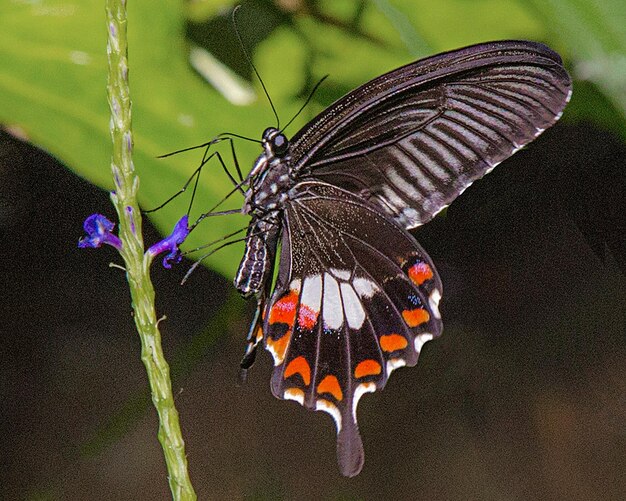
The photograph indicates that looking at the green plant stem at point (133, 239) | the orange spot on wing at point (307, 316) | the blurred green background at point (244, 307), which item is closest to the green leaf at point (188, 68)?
the blurred green background at point (244, 307)

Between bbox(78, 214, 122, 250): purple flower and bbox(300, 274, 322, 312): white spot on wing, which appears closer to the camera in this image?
bbox(78, 214, 122, 250): purple flower

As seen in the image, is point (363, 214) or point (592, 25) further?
point (363, 214)

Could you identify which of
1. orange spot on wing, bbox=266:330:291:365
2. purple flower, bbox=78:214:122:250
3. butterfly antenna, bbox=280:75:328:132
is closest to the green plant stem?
purple flower, bbox=78:214:122:250

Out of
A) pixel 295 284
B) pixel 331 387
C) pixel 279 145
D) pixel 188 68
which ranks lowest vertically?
pixel 331 387

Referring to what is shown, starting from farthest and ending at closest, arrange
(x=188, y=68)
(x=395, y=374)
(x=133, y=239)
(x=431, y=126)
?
(x=395, y=374)
(x=188, y=68)
(x=431, y=126)
(x=133, y=239)

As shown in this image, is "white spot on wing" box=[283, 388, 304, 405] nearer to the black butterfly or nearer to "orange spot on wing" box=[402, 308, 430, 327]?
the black butterfly

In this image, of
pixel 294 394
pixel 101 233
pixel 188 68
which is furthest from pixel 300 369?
pixel 188 68

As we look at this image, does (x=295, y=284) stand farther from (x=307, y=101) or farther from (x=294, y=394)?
(x=307, y=101)
